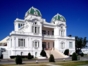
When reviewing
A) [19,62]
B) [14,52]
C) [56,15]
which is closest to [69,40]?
[56,15]

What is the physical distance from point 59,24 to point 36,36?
1106 cm

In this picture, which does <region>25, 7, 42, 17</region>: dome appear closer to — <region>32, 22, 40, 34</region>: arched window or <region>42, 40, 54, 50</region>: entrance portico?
<region>32, 22, 40, 34</region>: arched window

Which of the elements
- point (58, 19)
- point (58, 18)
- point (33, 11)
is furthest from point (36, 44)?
point (58, 18)

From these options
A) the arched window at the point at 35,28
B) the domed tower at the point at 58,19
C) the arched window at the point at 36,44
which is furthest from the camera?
the domed tower at the point at 58,19

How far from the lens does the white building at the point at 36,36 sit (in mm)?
34062

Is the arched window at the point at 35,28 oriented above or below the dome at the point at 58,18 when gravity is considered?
below

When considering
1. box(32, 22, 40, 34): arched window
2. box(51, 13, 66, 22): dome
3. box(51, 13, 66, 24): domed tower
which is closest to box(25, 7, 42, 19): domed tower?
box(32, 22, 40, 34): arched window

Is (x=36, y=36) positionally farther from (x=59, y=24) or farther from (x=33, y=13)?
(x=59, y=24)

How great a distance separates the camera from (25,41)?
1384 inches

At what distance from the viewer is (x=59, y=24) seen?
1713 inches

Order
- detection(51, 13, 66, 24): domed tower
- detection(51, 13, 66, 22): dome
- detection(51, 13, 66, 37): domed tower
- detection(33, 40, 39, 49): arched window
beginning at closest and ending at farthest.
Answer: detection(33, 40, 39, 49): arched window, detection(51, 13, 66, 37): domed tower, detection(51, 13, 66, 24): domed tower, detection(51, 13, 66, 22): dome

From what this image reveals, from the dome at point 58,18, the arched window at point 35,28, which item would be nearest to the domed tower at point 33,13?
the arched window at point 35,28

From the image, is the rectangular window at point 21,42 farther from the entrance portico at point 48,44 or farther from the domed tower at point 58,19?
the domed tower at point 58,19

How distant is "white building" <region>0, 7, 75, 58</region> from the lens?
34.1 m
